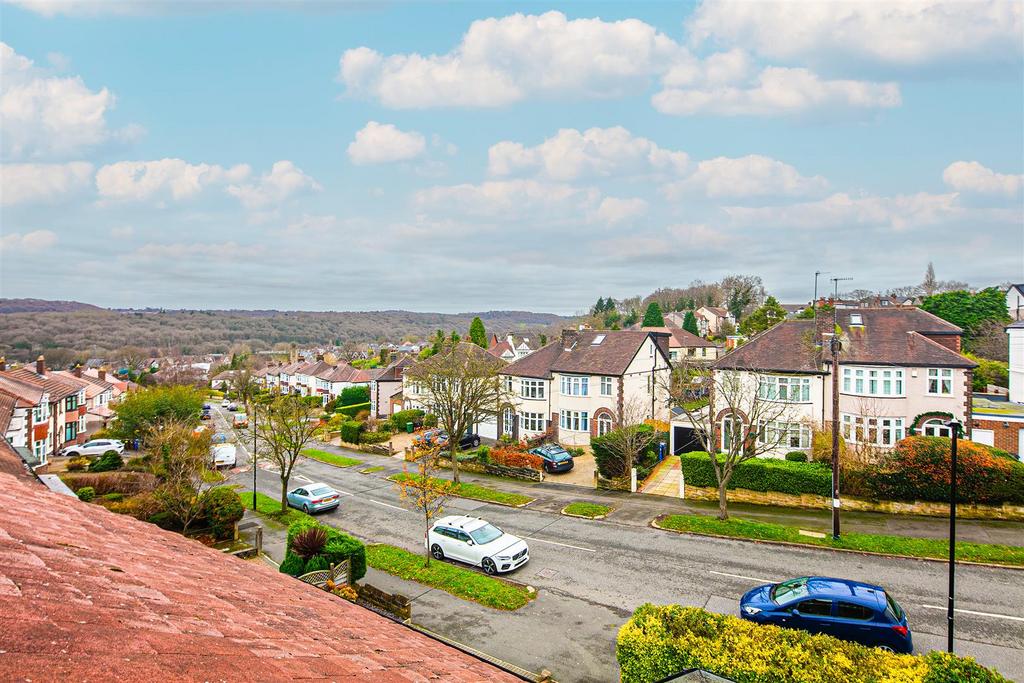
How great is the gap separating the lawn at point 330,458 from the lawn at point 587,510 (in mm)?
21844

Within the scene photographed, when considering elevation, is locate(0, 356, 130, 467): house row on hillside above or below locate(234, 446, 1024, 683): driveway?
above

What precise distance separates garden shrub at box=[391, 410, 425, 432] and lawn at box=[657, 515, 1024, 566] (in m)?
34.5

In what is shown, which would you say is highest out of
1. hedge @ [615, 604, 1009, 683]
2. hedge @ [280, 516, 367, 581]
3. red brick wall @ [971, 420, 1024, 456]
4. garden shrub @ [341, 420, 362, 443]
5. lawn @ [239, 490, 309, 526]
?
red brick wall @ [971, 420, 1024, 456]

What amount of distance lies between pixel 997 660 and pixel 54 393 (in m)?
60.4

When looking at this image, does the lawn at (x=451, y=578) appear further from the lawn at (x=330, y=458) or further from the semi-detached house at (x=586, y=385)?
the lawn at (x=330, y=458)

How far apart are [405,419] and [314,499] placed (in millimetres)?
26164

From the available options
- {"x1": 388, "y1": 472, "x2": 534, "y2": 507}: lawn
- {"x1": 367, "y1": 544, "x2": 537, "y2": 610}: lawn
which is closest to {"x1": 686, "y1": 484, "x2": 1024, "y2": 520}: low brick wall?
{"x1": 388, "y1": 472, "x2": 534, "y2": 507}: lawn

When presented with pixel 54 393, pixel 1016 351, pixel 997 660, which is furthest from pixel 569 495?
pixel 54 393

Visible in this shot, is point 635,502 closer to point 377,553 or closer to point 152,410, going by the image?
point 377,553

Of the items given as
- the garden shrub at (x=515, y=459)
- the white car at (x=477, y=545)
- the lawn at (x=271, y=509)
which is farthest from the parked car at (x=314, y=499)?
the garden shrub at (x=515, y=459)

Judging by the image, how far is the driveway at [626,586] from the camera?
14.9m

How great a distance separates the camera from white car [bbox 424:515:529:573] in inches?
806

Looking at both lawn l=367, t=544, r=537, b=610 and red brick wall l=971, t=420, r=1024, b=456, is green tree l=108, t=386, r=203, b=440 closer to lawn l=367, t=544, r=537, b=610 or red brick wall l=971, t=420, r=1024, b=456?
lawn l=367, t=544, r=537, b=610

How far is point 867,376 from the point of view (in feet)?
107
